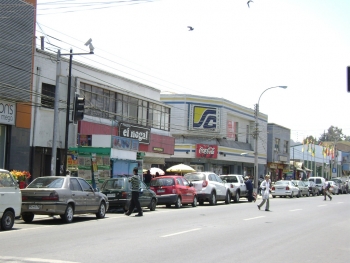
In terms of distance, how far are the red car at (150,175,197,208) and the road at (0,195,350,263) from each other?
6443mm

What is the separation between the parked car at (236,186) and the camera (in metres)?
34.0

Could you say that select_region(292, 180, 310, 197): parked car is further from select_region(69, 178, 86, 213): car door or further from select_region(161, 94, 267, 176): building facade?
select_region(69, 178, 86, 213): car door

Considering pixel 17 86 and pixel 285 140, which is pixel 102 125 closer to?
pixel 17 86

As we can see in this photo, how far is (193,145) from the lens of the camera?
160 feet

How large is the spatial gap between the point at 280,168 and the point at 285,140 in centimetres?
404

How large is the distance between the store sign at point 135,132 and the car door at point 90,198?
1560 centimetres

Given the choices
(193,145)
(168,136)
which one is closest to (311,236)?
(168,136)

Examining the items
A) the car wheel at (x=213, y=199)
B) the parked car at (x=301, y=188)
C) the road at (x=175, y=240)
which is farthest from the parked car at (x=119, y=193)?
the parked car at (x=301, y=188)

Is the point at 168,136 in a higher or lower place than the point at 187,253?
higher

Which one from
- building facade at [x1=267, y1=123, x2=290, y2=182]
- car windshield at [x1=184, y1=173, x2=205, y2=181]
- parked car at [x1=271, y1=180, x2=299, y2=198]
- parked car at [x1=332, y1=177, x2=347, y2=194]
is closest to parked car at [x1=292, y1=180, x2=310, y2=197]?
parked car at [x1=271, y1=180, x2=299, y2=198]

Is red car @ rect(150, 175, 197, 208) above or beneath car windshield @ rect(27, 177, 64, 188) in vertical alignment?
beneath

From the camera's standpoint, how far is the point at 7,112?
85.9 ft

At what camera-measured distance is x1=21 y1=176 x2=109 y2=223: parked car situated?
675 inches

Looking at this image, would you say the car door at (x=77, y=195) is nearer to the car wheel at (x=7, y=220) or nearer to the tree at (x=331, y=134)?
the car wheel at (x=7, y=220)
